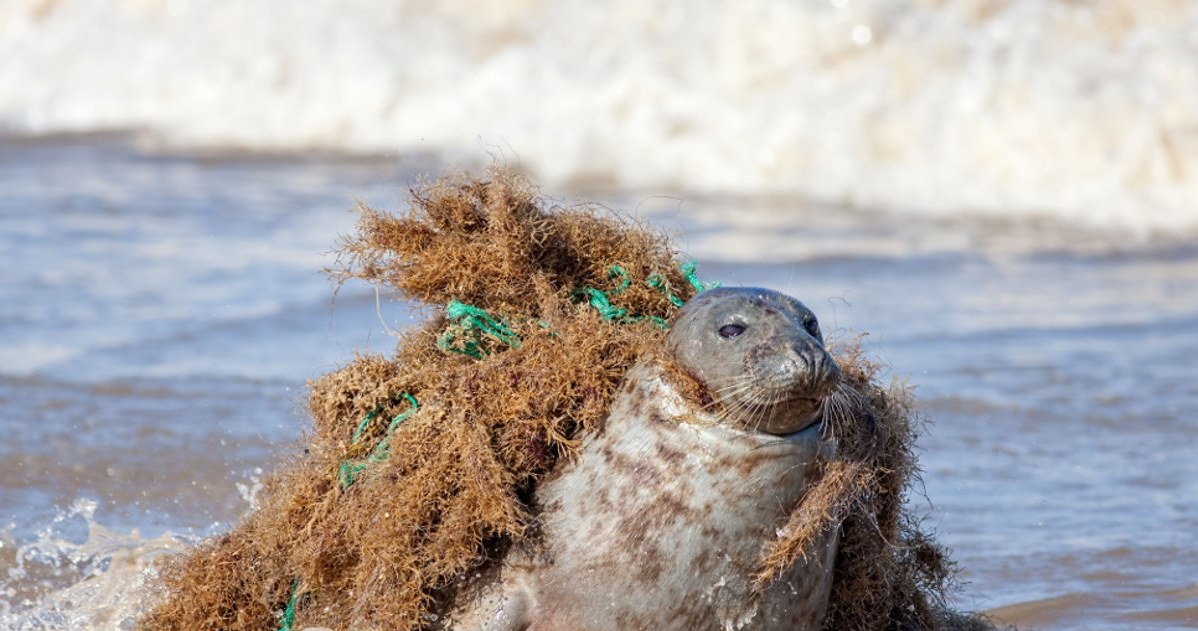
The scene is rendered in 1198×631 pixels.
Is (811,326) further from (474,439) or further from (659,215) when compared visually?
(659,215)

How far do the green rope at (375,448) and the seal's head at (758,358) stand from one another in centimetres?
60

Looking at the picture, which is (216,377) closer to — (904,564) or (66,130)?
(904,564)

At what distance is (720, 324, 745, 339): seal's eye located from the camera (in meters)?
2.91

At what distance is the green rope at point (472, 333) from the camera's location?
10.7ft

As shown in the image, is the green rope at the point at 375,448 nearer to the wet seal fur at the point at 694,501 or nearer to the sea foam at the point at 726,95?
the wet seal fur at the point at 694,501

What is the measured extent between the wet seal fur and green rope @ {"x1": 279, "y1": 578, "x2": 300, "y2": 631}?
419 millimetres

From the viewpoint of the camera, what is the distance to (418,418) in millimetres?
3080

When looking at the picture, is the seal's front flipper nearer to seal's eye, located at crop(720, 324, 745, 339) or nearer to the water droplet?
seal's eye, located at crop(720, 324, 745, 339)

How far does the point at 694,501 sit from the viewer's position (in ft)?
9.41

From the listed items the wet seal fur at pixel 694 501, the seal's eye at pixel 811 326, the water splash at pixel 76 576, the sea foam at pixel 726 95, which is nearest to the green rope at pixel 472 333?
the wet seal fur at pixel 694 501

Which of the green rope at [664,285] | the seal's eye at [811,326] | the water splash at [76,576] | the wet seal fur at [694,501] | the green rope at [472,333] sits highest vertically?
the green rope at [664,285]

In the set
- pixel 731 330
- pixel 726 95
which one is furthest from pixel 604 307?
pixel 726 95

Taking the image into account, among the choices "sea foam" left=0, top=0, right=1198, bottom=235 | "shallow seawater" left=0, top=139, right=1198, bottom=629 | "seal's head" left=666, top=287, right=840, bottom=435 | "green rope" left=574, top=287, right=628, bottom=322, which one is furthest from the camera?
"sea foam" left=0, top=0, right=1198, bottom=235

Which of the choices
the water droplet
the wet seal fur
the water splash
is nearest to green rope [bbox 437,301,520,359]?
the wet seal fur
